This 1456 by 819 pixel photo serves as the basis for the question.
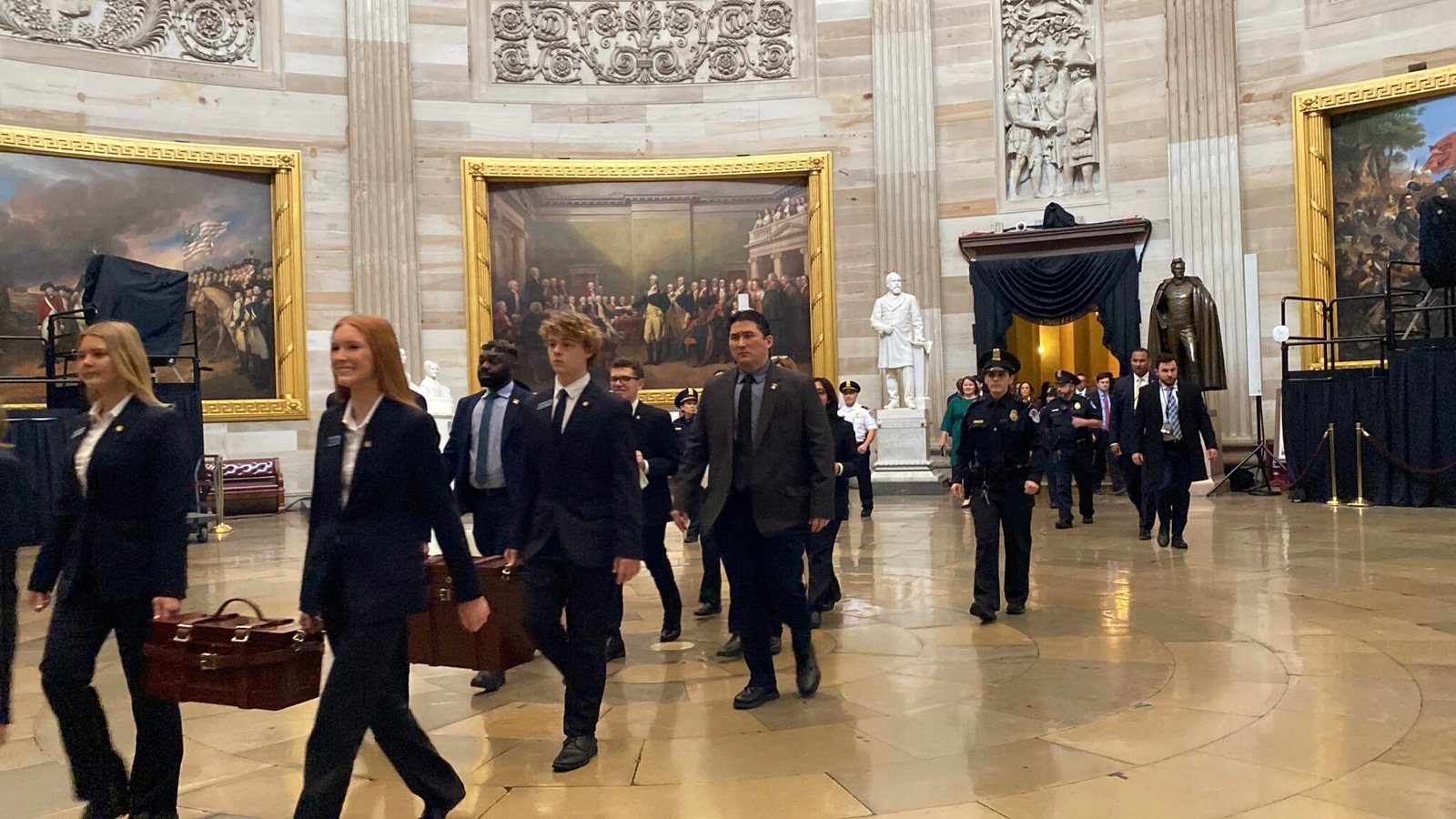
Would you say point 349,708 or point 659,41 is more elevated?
point 659,41

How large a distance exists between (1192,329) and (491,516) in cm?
→ 1301

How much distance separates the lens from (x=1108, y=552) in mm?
9891

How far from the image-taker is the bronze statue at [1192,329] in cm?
1625

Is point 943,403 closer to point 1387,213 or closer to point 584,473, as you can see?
point 1387,213

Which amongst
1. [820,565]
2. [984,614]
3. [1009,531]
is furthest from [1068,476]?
[820,565]

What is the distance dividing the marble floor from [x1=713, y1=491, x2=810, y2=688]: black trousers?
0.95 feet

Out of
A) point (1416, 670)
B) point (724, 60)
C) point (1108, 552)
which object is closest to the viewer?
point (1416, 670)

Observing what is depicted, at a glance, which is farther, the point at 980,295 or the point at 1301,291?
the point at 980,295

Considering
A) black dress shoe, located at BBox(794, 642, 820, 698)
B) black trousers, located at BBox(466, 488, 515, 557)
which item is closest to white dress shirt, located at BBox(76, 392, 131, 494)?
black trousers, located at BBox(466, 488, 515, 557)

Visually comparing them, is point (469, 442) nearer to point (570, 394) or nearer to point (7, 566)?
point (570, 394)

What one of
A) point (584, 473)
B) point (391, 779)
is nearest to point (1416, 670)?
point (584, 473)

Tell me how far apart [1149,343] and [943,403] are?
345 cm

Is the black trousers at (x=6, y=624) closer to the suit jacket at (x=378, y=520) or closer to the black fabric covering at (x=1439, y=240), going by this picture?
the suit jacket at (x=378, y=520)

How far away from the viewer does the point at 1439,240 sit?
12.7 metres
